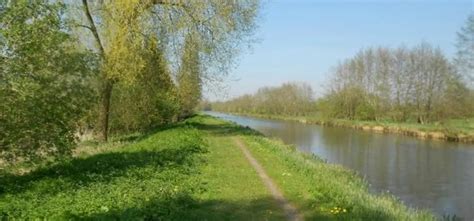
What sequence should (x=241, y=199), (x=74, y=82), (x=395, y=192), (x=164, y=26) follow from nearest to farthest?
1. (x=241, y=199)
2. (x=74, y=82)
3. (x=395, y=192)
4. (x=164, y=26)

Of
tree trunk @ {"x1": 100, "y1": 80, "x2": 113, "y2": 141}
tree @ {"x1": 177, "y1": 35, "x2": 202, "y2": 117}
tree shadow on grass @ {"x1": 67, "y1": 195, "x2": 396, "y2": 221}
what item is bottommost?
tree shadow on grass @ {"x1": 67, "y1": 195, "x2": 396, "y2": 221}

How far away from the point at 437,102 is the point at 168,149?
171 ft

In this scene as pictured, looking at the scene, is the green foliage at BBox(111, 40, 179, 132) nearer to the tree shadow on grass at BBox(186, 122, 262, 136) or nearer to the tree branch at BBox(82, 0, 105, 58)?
the tree branch at BBox(82, 0, 105, 58)

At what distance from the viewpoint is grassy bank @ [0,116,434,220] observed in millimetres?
10883

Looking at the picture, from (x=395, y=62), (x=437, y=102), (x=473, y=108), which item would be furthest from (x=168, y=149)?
(x=395, y=62)

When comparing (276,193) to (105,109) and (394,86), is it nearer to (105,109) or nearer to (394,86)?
(105,109)

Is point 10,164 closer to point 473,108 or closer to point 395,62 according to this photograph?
point 473,108

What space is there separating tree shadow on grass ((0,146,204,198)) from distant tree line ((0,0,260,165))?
0.72 metres

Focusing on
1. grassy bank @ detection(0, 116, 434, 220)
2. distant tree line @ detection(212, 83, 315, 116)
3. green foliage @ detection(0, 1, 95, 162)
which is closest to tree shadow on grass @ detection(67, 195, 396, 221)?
grassy bank @ detection(0, 116, 434, 220)

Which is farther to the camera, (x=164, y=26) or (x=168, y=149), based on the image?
(x=164, y=26)

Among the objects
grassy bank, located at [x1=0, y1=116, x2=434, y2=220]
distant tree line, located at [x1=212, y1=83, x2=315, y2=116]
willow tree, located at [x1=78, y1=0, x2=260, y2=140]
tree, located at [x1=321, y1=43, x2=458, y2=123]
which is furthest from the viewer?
distant tree line, located at [x1=212, y1=83, x2=315, y2=116]

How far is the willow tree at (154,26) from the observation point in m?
29.5

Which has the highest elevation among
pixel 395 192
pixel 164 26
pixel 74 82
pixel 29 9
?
pixel 164 26

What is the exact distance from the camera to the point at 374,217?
11109mm
